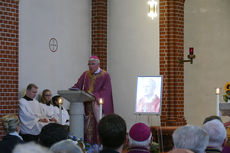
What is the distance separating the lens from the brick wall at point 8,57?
31.9ft

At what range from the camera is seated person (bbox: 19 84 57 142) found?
1004 centimetres

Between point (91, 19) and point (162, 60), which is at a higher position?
point (91, 19)

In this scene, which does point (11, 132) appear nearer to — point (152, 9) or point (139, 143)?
point (139, 143)

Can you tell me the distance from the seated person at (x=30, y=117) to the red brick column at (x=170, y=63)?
335cm

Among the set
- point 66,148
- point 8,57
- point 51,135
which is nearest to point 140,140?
point 51,135

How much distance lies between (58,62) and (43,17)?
1174 millimetres

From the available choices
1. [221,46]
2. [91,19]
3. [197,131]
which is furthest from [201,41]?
[197,131]

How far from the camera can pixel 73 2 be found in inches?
492

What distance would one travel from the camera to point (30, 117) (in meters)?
10.1

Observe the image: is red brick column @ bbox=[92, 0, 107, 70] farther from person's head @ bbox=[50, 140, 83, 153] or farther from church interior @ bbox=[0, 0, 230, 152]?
person's head @ bbox=[50, 140, 83, 153]

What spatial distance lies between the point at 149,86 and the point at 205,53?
3641 millimetres

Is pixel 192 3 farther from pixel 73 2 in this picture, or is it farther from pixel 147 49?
pixel 73 2

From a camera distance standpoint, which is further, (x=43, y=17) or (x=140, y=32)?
(x=140, y=32)

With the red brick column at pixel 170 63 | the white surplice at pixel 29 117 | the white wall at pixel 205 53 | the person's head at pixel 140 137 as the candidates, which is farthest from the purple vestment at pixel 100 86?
the person's head at pixel 140 137
